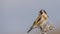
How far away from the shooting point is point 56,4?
1.40 meters

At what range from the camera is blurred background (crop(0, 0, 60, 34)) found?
139 centimetres

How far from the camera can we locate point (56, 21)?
1.39 metres

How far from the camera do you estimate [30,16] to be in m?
1.39

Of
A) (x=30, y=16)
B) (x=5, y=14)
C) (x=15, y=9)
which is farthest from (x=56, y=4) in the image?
(x=5, y=14)

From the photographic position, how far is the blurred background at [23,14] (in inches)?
54.7

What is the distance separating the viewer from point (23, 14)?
1396 mm

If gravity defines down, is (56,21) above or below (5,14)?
below

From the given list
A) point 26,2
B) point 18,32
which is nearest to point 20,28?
point 18,32

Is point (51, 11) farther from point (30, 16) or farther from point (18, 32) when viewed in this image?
point (18, 32)

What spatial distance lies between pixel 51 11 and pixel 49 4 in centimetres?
7

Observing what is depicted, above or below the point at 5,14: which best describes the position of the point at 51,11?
below

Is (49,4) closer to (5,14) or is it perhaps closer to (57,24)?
(57,24)

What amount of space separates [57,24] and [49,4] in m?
0.21

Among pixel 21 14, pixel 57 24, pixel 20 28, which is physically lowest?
pixel 57 24
